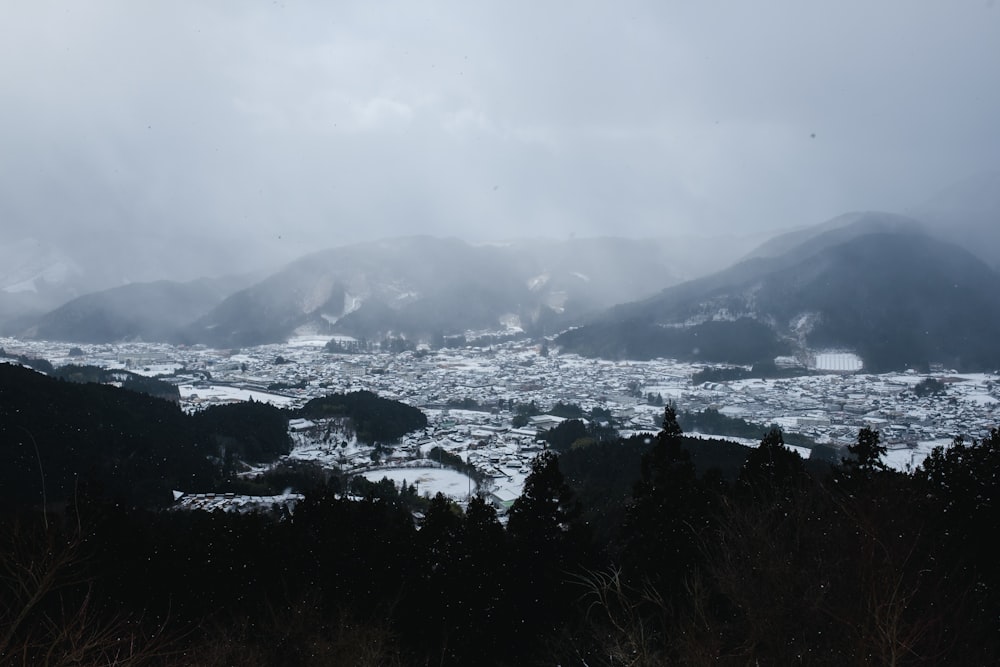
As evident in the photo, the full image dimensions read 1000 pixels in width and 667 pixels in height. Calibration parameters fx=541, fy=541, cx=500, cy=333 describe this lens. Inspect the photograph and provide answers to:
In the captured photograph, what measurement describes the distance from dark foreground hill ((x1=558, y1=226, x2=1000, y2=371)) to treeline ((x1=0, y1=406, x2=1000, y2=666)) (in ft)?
252

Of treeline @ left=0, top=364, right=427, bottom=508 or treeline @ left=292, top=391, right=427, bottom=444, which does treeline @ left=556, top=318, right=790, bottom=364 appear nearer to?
treeline @ left=292, top=391, right=427, bottom=444

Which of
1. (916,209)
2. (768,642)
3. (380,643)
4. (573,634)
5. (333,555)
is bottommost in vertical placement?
(573,634)

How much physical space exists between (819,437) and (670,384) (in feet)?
96.9

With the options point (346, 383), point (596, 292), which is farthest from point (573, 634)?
point (596, 292)

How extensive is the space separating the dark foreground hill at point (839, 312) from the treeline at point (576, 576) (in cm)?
7673

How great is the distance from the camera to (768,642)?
428 centimetres

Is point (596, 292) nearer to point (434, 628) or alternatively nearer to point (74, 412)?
point (74, 412)

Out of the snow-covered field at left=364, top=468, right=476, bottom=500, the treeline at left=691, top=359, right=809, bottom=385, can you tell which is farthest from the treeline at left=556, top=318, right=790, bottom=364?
the snow-covered field at left=364, top=468, right=476, bottom=500

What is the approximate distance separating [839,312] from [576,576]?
96.7 metres

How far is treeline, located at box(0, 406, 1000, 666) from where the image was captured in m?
4.39

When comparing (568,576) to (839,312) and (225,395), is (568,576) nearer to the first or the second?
(225,395)

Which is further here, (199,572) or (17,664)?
(199,572)

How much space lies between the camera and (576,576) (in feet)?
24.9

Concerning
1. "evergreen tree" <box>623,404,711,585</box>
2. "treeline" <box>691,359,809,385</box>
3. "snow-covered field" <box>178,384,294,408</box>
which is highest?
"evergreen tree" <box>623,404,711,585</box>
